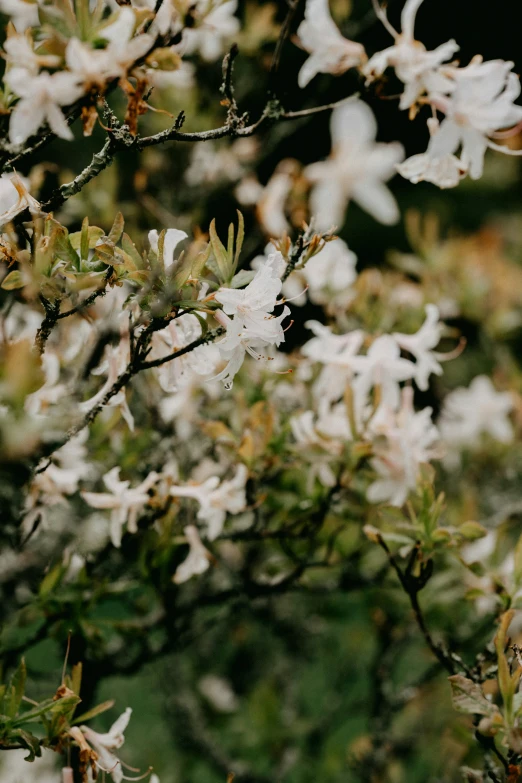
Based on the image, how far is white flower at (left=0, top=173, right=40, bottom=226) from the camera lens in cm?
76

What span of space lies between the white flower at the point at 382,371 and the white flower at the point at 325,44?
42cm

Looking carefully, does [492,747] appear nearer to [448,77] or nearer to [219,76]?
[448,77]

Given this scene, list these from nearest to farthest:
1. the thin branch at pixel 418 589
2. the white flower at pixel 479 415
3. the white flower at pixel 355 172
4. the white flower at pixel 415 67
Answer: the white flower at pixel 415 67
the thin branch at pixel 418 589
the white flower at pixel 355 172
the white flower at pixel 479 415

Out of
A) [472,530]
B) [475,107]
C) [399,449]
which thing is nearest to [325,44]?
[475,107]

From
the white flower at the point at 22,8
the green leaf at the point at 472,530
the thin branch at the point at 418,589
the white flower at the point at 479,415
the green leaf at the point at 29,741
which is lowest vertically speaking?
the white flower at the point at 479,415

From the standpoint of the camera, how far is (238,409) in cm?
123

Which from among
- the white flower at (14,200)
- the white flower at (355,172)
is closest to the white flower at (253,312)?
the white flower at (14,200)

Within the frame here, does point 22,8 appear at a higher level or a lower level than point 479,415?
higher

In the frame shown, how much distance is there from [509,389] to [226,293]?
137cm

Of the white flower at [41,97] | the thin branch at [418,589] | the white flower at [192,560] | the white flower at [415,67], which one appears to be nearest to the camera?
the white flower at [41,97]

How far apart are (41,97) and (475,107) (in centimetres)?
50

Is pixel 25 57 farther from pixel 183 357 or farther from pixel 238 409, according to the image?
pixel 238 409

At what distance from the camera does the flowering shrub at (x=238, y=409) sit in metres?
0.75

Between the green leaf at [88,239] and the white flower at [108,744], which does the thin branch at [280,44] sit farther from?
the white flower at [108,744]
